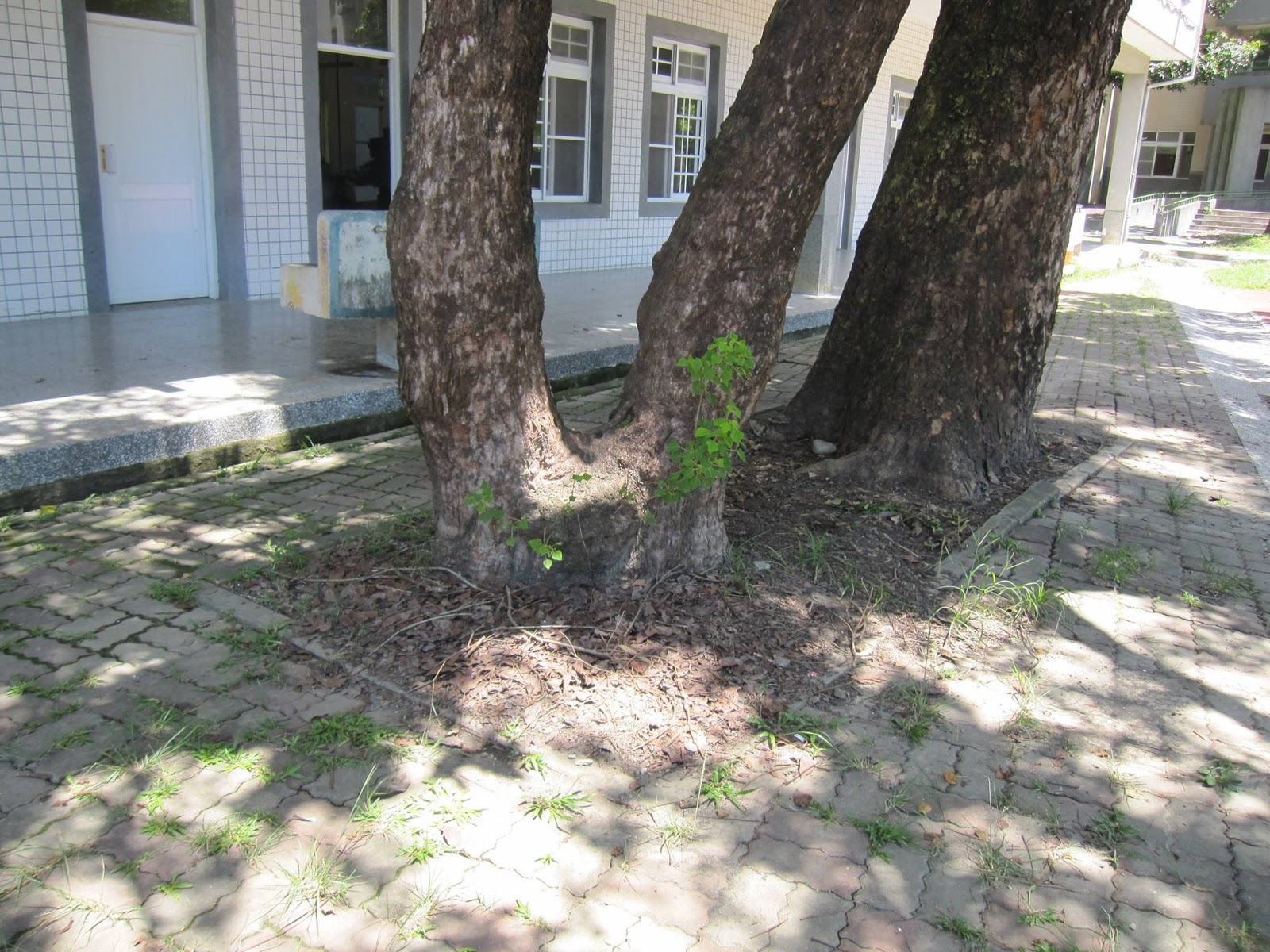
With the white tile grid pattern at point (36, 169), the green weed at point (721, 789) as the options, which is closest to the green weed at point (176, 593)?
the green weed at point (721, 789)

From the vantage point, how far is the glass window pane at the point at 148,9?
8281 mm

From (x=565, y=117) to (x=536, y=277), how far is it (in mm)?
9623

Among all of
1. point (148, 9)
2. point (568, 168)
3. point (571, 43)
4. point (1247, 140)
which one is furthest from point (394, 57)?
point (1247, 140)

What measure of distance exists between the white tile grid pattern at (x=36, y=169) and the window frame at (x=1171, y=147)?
150ft

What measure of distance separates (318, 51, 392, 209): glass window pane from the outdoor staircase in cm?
3085

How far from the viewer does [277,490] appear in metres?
5.51

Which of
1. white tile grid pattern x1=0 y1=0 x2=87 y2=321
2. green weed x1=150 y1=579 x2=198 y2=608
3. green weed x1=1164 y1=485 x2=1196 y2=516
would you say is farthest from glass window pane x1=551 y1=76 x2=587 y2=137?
green weed x1=150 y1=579 x2=198 y2=608

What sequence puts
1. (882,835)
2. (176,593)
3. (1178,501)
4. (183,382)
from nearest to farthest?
(882,835) < (176,593) < (1178,501) < (183,382)

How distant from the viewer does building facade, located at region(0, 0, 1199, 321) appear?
796 centimetres

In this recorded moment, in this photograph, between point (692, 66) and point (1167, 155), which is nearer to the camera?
point (692, 66)

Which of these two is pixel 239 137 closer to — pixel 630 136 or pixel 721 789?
pixel 630 136

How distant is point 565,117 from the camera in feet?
42.2

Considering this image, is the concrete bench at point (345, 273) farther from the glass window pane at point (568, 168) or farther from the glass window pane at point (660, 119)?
the glass window pane at point (660, 119)

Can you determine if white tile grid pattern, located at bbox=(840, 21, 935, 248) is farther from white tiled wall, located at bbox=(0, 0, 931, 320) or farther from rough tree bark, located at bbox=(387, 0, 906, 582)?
rough tree bark, located at bbox=(387, 0, 906, 582)
